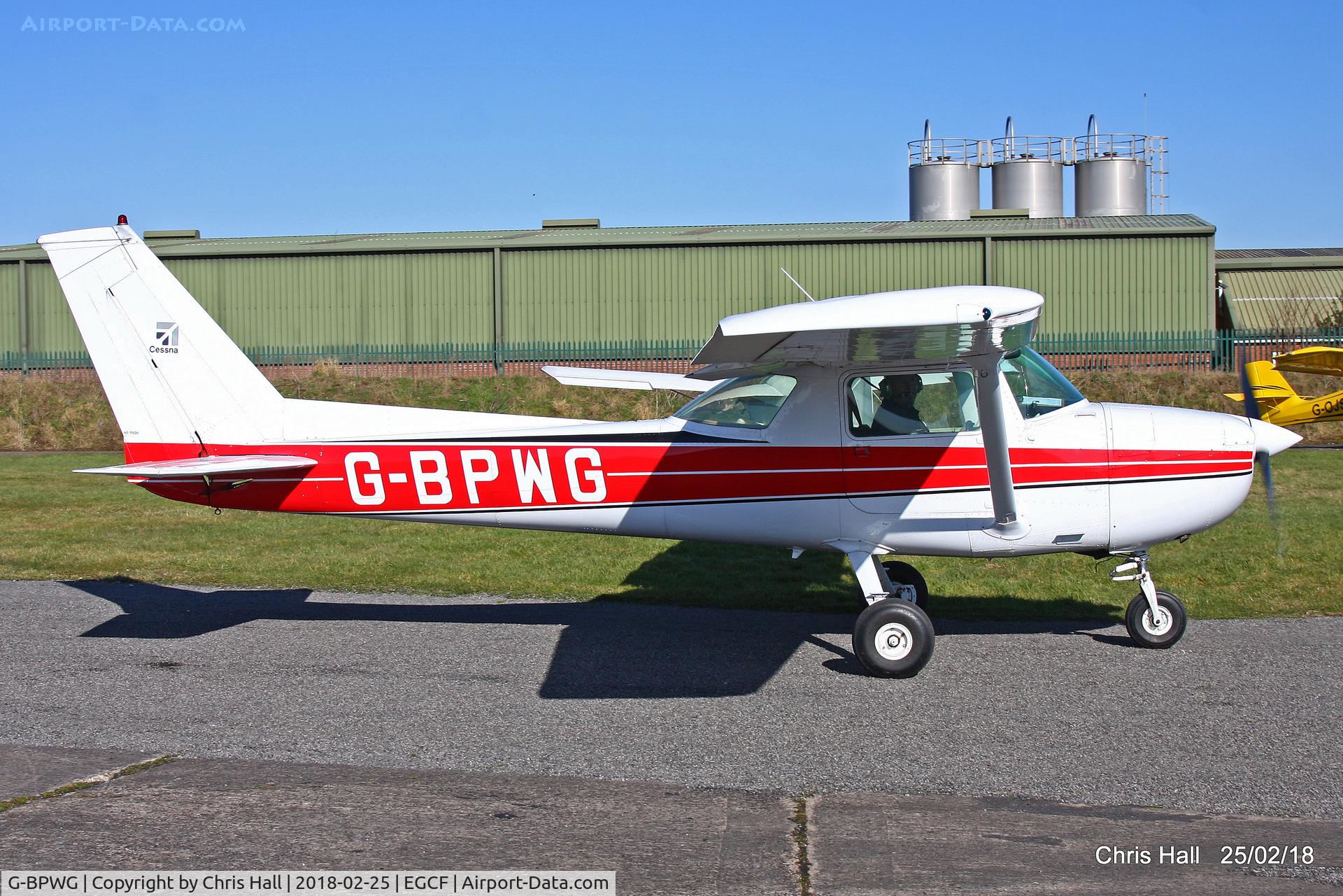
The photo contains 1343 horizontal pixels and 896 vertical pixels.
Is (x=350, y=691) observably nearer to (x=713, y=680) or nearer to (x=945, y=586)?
(x=713, y=680)

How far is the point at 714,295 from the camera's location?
2845 cm

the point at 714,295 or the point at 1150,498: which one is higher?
the point at 714,295

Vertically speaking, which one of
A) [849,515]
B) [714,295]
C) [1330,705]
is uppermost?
[714,295]

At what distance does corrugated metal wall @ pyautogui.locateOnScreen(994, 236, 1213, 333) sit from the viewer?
27.2 metres

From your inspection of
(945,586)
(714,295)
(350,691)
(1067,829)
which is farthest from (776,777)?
(714,295)

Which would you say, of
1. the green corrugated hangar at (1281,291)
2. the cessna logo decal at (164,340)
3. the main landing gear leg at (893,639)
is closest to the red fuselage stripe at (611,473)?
the cessna logo decal at (164,340)

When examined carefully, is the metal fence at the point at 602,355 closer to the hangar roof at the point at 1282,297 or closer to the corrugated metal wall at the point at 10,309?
the corrugated metal wall at the point at 10,309

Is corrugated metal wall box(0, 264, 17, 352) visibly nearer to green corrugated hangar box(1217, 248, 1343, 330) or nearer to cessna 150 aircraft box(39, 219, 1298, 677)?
cessna 150 aircraft box(39, 219, 1298, 677)

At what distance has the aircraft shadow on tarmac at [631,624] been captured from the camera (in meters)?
7.18

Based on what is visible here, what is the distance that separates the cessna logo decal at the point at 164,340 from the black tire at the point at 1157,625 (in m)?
6.95

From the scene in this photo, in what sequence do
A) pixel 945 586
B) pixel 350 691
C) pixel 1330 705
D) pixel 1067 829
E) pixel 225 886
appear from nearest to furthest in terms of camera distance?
pixel 225 886, pixel 1067 829, pixel 1330 705, pixel 350 691, pixel 945 586

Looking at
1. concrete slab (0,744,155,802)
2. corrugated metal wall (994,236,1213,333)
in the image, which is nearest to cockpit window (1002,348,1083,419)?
concrete slab (0,744,155,802)

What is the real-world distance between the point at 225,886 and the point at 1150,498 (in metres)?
5.87

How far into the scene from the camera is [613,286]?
2883 centimetres
